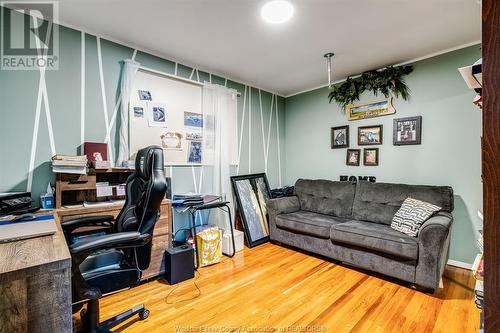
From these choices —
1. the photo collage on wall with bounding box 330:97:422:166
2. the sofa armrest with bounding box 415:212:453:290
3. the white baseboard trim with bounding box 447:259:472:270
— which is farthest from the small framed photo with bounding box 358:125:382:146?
the white baseboard trim with bounding box 447:259:472:270

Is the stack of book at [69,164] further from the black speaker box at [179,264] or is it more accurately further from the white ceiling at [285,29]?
the white ceiling at [285,29]

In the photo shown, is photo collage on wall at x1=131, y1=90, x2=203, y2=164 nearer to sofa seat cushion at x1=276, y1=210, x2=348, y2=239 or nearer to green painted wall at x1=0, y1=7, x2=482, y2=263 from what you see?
green painted wall at x1=0, y1=7, x2=482, y2=263

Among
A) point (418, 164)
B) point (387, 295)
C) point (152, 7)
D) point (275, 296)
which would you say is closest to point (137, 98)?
point (152, 7)

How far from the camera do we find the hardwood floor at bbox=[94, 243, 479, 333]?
5.56 ft

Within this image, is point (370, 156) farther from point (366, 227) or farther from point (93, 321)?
point (93, 321)

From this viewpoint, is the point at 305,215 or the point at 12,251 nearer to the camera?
the point at 12,251

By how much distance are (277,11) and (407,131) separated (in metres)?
2.21

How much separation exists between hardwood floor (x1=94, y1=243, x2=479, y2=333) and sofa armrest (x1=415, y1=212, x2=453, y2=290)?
137 mm

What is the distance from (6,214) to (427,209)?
3564 mm

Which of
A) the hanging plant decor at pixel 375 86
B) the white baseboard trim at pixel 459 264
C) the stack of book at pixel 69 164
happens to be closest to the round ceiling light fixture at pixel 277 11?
the hanging plant decor at pixel 375 86

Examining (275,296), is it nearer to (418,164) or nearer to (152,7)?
(418,164)

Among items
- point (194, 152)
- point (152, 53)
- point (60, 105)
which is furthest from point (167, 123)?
point (60, 105)

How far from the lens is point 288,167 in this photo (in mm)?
4473

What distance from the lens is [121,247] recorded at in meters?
1.29
